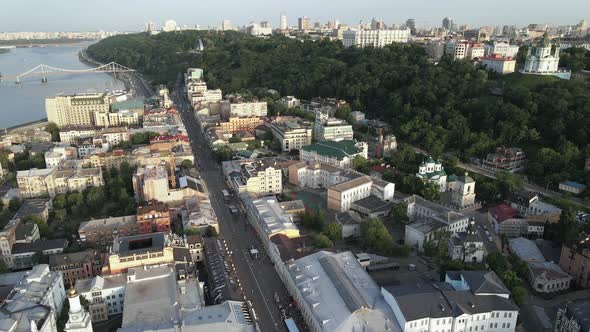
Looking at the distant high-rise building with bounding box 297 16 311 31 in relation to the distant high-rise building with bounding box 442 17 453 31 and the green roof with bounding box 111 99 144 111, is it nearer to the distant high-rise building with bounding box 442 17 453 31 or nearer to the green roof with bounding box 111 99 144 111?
the distant high-rise building with bounding box 442 17 453 31

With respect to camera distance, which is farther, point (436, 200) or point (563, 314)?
point (436, 200)

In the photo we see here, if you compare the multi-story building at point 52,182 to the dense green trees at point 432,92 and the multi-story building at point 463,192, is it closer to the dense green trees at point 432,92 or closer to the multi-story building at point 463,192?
the multi-story building at point 463,192

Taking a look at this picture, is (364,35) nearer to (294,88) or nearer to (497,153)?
(294,88)

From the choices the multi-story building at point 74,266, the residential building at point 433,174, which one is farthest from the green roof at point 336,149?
the multi-story building at point 74,266

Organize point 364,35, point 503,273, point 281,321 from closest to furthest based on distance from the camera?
point 281,321
point 503,273
point 364,35

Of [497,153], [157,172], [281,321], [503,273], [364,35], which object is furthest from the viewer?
[364,35]

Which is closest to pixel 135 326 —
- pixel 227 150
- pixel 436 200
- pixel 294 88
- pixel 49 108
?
pixel 436 200

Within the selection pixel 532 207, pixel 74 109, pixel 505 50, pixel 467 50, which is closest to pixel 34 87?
pixel 74 109
